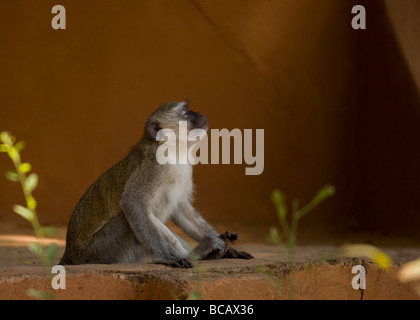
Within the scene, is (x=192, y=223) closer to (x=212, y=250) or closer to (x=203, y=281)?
(x=212, y=250)

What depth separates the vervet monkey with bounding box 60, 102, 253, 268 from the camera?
5328 mm

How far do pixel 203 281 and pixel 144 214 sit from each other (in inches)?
49.7

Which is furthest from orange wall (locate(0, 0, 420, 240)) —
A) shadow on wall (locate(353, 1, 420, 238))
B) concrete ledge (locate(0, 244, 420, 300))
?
concrete ledge (locate(0, 244, 420, 300))

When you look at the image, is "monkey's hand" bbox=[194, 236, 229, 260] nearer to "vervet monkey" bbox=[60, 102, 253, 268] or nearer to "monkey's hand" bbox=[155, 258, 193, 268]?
"vervet monkey" bbox=[60, 102, 253, 268]

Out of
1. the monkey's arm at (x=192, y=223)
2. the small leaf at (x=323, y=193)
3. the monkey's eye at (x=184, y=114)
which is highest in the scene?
the monkey's eye at (x=184, y=114)

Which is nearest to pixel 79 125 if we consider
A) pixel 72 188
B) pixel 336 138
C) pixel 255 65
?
pixel 72 188

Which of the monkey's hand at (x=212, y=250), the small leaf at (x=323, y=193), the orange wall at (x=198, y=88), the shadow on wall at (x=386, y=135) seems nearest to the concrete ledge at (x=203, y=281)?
the monkey's hand at (x=212, y=250)

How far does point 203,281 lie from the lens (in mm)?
4211

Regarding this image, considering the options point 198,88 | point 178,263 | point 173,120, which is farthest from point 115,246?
point 198,88

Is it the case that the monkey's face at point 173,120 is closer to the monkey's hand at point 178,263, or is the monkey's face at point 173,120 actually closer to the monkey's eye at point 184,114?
the monkey's eye at point 184,114

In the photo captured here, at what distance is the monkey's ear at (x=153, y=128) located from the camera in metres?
5.72

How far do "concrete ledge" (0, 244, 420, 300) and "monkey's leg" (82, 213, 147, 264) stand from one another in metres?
0.61

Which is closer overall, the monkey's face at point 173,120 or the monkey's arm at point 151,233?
the monkey's arm at point 151,233
